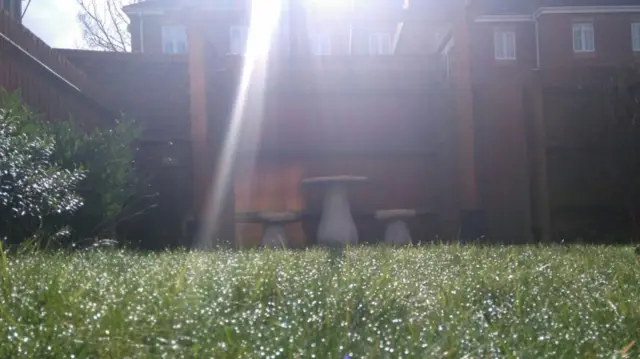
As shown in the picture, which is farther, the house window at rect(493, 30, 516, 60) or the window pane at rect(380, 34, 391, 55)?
the window pane at rect(380, 34, 391, 55)

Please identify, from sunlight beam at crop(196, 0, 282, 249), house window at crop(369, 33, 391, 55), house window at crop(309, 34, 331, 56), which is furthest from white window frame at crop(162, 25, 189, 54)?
sunlight beam at crop(196, 0, 282, 249)

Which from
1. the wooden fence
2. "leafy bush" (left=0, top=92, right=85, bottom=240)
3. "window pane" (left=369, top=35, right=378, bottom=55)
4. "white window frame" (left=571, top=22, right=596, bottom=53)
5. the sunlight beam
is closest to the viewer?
"leafy bush" (left=0, top=92, right=85, bottom=240)

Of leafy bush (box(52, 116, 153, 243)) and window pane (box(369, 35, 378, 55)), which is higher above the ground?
window pane (box(369, 35, 378, 55))

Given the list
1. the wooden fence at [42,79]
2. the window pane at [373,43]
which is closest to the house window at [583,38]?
the window pane at [373,43]

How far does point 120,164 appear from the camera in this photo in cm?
625

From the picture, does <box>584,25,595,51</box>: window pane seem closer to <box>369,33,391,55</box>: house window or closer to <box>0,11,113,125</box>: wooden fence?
<box>369,33,391,55</box>: house window

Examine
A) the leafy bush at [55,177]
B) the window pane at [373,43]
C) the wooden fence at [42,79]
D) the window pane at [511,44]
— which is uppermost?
the window pane at [373,43]

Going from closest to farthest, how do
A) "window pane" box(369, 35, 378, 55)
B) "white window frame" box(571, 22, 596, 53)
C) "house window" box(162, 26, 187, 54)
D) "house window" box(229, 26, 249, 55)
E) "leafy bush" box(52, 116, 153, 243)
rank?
"leafy bush" box(52, 116, 153, 243)
"white window frame" box(571, 22, 596, 53)
"house window" box(229, 26, 249, 55)
"house window" box(162, 26, 187, 54)
"window pane" box(369, 35, 378, 55)

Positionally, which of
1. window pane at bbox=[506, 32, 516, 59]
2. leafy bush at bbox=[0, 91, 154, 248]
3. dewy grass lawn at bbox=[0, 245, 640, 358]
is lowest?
A: dewy grass lawn at bbox=[0, 245, 640, 358]

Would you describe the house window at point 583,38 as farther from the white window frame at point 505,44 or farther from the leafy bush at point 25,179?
the leafy bush at point 25,179

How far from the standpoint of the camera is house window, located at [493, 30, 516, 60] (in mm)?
21777

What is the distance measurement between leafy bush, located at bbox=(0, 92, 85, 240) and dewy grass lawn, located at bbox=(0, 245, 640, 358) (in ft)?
4.58

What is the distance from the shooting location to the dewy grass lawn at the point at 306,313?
1514 millimetres

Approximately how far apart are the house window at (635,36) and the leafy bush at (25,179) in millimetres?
20463
